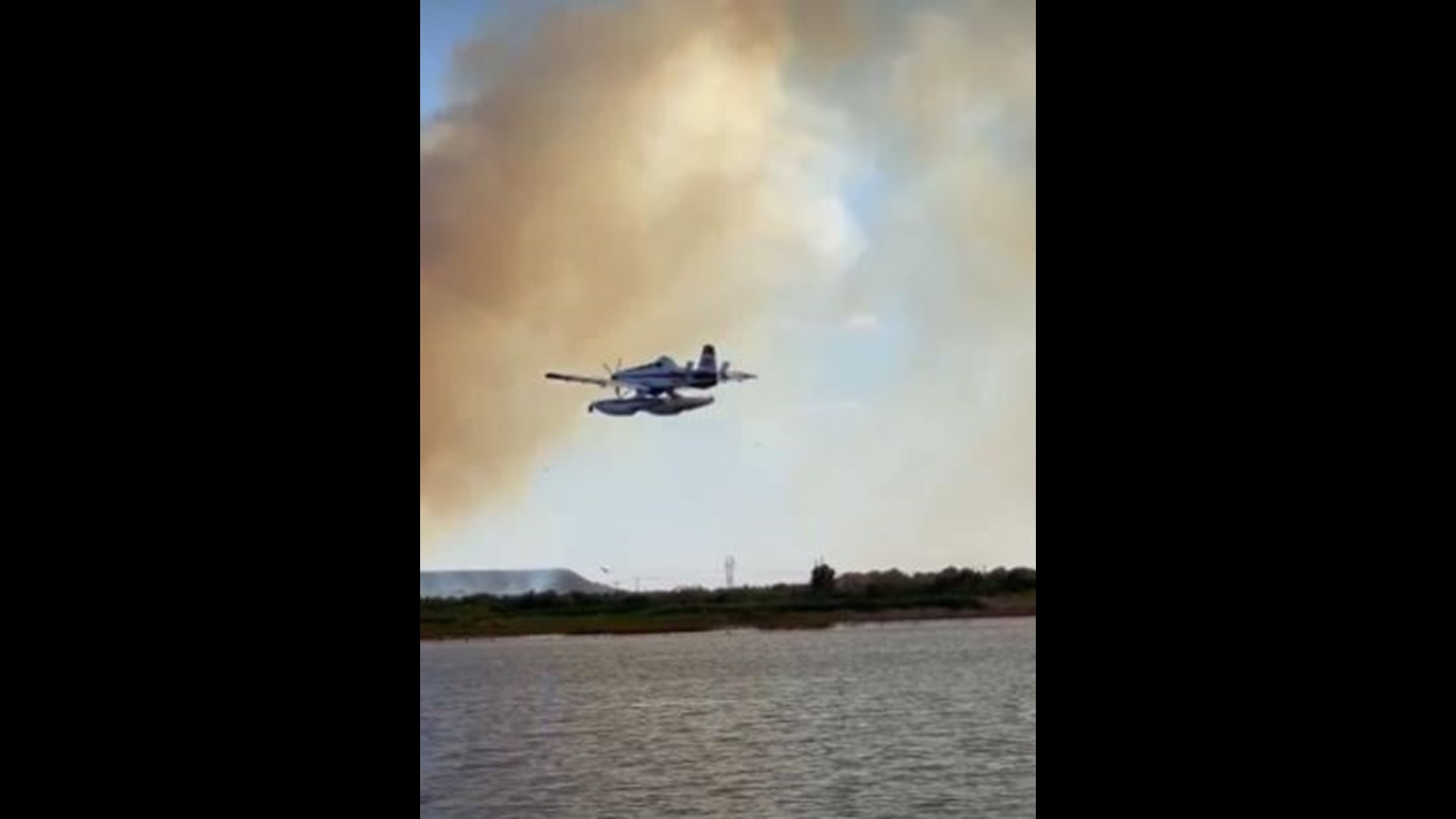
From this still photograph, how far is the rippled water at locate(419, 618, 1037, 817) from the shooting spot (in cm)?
1347

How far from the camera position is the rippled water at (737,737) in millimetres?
13469

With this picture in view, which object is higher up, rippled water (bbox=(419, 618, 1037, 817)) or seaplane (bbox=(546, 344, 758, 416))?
seaplane (bbox=(546, 344, 758, 416))

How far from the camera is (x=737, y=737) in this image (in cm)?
1833

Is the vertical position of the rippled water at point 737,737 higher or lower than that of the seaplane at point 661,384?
lower
